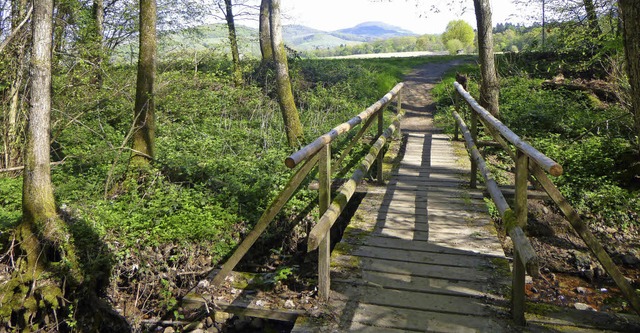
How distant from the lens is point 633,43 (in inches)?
140

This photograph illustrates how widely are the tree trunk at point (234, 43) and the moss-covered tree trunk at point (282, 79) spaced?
6012 mm

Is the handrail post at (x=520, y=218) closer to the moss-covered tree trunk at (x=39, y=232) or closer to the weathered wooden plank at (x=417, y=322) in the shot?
the weathered wooden plank at (x=417, y=322)

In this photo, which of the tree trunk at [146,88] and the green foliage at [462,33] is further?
the green foliage at [462,33]

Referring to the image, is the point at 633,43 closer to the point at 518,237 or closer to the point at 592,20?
the point at 518,237

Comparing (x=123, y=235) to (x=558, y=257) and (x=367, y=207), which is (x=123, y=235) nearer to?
(x=367, y=207)

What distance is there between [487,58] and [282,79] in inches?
183

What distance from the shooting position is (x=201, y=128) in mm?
11055

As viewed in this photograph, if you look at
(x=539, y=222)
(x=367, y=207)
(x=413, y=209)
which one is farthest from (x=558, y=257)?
(x=367, y=207)

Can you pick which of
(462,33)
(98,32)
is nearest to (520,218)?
(98,32)

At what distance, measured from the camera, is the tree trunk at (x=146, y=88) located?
7527 millimetres

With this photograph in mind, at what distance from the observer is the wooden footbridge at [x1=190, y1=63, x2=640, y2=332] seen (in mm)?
3490

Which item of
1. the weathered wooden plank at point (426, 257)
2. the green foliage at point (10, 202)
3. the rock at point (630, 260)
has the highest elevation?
the green foliage at point (10, 202)

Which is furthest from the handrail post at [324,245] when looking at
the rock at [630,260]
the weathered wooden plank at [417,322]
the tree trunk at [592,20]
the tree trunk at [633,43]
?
the tree trunk at [592,20]

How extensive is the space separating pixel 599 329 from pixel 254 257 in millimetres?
4159
